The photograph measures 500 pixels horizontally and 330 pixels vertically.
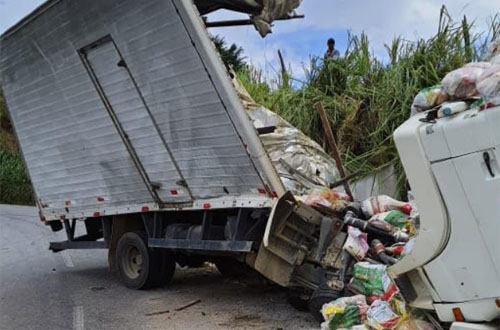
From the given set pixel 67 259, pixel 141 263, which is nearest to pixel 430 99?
pixel 141 263

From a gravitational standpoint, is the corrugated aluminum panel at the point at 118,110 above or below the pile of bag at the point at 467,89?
above

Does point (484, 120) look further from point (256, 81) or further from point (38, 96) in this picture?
point (256, 81)

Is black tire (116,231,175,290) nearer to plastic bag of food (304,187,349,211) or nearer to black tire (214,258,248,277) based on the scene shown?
black tire (214,258,248,277)

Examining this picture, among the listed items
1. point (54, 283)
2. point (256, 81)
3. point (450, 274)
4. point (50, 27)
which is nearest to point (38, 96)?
point (50, 27)

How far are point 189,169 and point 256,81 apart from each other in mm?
5029

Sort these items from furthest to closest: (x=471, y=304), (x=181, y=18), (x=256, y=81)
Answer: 1. (x=256, y=81)
2. (x=181, y=18)
3. (x=471, y=304)

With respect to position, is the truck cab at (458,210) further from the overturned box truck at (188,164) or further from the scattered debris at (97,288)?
the scattered debris at (97,288)

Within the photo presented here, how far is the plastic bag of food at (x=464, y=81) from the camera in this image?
138 inches

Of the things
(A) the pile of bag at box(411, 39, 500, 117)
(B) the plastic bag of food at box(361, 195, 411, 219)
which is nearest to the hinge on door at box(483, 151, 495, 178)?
(A) the pile of bag at box(411, 39, 500, 117)

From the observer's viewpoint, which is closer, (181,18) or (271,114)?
(181,18)

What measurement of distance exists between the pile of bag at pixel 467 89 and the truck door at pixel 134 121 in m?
3.24

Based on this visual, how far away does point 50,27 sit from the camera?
6871 mm

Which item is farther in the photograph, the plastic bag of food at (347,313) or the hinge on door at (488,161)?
the plastic bag of food at (347,313)

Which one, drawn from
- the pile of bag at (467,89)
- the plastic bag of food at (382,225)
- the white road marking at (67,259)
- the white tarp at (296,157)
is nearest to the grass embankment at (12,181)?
the white road marking at (67,259)
